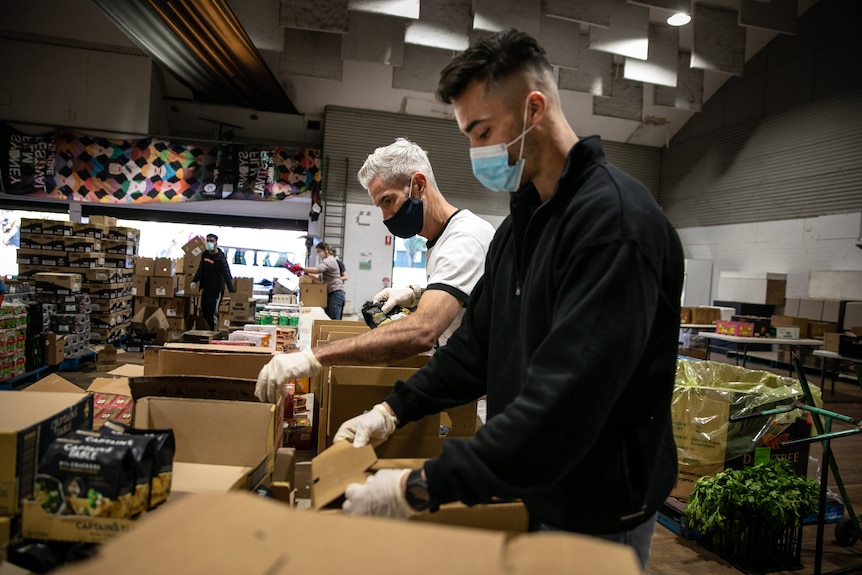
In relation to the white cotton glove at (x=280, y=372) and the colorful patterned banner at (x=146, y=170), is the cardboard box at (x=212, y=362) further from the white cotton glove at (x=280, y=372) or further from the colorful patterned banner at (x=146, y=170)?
the colorful patterned banner at (x=146, y=170)

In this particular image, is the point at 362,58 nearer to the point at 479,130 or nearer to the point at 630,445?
the point at 479,130

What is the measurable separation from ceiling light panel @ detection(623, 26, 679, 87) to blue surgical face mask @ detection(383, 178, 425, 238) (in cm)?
804

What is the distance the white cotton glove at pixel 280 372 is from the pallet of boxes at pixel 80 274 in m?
6.28

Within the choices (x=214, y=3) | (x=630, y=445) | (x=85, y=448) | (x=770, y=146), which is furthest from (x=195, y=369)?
(x=770, y=146)

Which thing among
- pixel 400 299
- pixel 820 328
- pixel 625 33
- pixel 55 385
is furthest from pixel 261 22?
pixel 820 328

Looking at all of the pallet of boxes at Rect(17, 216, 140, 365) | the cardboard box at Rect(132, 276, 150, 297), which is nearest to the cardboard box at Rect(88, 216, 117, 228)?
the pallet of boxes at Rect(17, 216, 140, 365)

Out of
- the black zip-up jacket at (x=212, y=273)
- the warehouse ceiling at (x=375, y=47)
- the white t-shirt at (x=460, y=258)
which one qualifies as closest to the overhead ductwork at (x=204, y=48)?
the warehouse ceiling at (x=375, y=47)

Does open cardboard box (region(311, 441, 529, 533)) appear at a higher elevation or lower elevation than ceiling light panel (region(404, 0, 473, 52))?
lower

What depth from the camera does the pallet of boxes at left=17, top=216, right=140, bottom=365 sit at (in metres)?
6.89

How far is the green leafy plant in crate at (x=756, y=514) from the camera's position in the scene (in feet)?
8.86

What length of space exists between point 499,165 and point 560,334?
52 cm

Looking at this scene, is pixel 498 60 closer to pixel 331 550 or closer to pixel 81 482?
pixel 331 550

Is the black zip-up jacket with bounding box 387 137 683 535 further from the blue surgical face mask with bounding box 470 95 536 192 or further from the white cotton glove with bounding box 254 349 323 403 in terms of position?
the white cotton glove with bounding box 254 349 323 403

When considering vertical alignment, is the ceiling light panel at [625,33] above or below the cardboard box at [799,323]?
above
